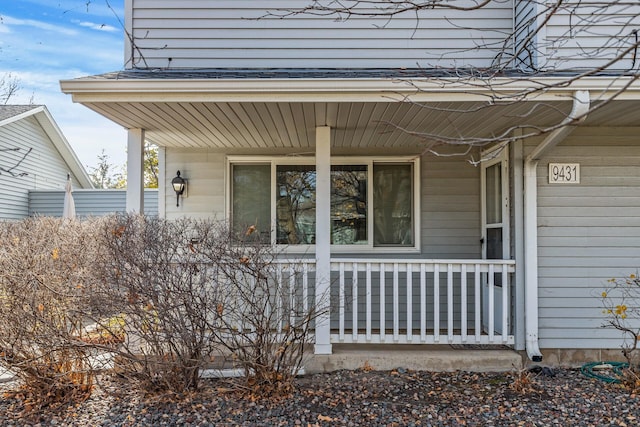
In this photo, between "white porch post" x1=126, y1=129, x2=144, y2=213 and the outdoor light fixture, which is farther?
the outdoor light fixture

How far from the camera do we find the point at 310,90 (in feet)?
11.5

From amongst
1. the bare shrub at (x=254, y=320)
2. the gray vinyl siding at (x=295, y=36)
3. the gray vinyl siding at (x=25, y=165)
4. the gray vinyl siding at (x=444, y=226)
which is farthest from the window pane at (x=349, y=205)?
the gray vinyl siding at (x=25, y=165)

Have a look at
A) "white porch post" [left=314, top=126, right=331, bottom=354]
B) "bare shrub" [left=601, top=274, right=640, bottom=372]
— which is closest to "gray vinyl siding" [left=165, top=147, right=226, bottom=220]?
"white porch post" [left=314, top=126, right=331, bottom=354]

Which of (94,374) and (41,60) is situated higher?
(41,60)

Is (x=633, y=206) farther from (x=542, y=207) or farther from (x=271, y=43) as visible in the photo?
(x=271, y=43)

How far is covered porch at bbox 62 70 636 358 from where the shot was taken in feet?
11.5

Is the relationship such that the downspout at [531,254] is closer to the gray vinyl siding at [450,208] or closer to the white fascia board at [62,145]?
the gray vinyl siding at [450,208]

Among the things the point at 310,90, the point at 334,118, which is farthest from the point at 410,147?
the point at 310,90

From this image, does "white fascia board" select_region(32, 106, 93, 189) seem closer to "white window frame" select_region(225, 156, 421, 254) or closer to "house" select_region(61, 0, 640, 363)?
"house" select_region(61, 0, 640, 363)

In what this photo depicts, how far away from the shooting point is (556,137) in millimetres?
3773

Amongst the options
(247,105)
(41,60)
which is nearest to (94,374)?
(247,105)

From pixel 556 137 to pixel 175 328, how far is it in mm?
3558

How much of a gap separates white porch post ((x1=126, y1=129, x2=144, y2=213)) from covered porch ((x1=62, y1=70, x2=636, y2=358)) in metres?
0.01

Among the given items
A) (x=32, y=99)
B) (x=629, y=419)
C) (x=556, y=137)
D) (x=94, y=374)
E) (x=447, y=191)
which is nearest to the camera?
(x=629, y=419)
